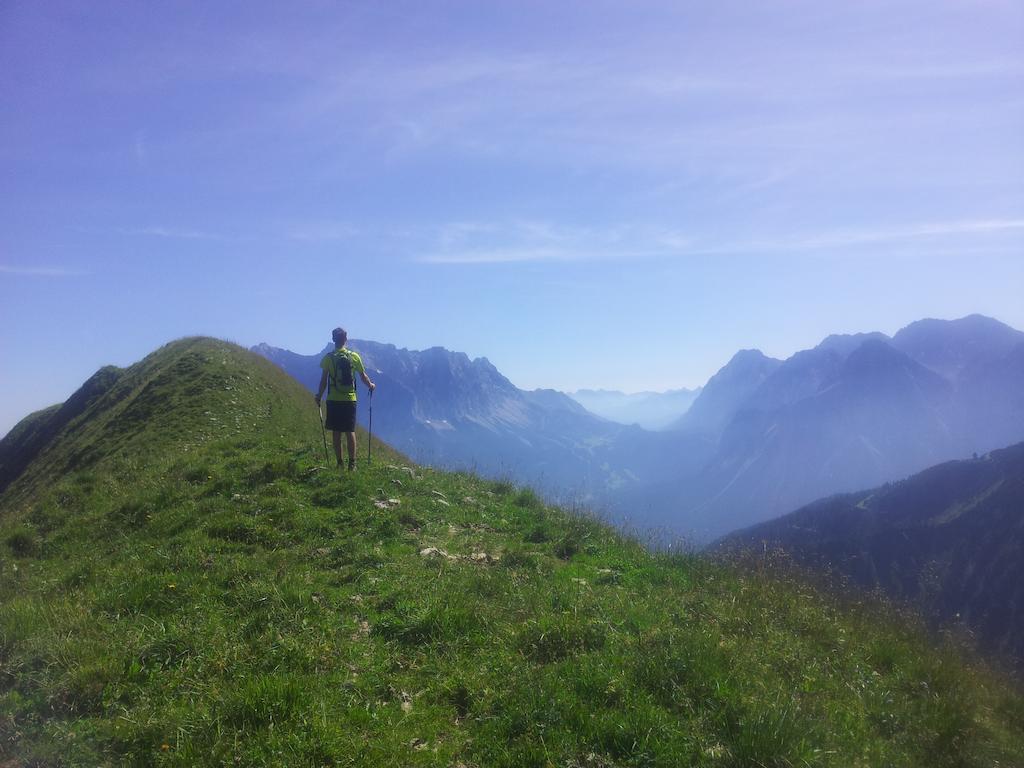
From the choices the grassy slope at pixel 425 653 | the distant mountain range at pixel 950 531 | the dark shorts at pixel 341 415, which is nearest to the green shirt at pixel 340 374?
the dark shorts at pixel 341 415

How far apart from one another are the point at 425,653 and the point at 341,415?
8.65m

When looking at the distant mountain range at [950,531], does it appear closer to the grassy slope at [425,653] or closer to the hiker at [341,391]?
the hiker at [341,391]

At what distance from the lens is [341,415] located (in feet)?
47.9

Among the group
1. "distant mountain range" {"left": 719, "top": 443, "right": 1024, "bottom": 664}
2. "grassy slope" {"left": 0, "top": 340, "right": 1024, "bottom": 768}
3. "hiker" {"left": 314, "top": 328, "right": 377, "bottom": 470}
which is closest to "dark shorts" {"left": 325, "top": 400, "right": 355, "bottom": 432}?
"hiker" {"left": 314, "top": 328, "right": 377, "bottom": 470}

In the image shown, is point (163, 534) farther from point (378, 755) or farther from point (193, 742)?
point (378, 755)

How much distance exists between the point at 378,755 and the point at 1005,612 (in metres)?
136

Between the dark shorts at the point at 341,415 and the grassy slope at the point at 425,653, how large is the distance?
7.98 ft

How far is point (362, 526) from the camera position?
37.2 ft

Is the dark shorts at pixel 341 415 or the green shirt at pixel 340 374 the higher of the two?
the green shirt at pixel 340 374

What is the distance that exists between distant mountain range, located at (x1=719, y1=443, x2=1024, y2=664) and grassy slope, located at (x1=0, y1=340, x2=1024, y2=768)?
86.5 meters

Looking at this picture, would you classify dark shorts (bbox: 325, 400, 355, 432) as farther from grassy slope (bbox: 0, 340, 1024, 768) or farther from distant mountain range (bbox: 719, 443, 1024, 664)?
distant mountain range (bbox: 719, 443, 1024, 664)

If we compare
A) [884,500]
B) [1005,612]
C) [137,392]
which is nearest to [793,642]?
[137,392]

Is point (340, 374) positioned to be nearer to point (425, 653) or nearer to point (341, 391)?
point (341, 391)

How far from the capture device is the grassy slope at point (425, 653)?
212 inches
